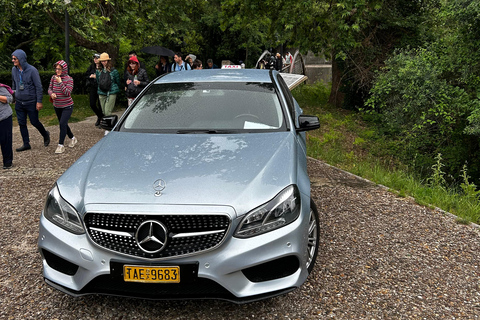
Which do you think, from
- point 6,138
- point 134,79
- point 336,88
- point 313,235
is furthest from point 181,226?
point 336,88

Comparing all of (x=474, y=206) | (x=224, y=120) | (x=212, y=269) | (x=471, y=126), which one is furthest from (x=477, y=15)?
(x=212, y=269)

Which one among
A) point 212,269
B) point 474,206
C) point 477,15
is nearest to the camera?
point 212,269

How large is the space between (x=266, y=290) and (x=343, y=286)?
1.03 m

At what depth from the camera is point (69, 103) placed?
30.2 ft

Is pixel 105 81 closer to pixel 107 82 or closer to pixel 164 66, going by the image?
pixel 107 82

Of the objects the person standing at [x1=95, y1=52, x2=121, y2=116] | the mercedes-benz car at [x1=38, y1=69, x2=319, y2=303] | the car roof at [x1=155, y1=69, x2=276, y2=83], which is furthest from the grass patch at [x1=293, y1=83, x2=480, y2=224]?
the person standing at [x1=95, y1=52, x2=121, y2=116]

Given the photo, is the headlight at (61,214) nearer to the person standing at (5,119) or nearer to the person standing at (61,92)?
the person standing at (5,119)

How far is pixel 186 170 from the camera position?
3529mm

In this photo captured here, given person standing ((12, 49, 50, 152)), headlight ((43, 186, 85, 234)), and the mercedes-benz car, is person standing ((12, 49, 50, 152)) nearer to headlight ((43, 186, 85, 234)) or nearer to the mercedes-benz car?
the mercedes-benz car

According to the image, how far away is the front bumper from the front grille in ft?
0.14

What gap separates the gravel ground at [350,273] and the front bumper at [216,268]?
398 millimetres

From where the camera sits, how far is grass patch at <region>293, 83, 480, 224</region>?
6336 millimetres

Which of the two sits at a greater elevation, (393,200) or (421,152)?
(393,200)

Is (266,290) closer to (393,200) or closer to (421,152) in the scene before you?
(393,200)
